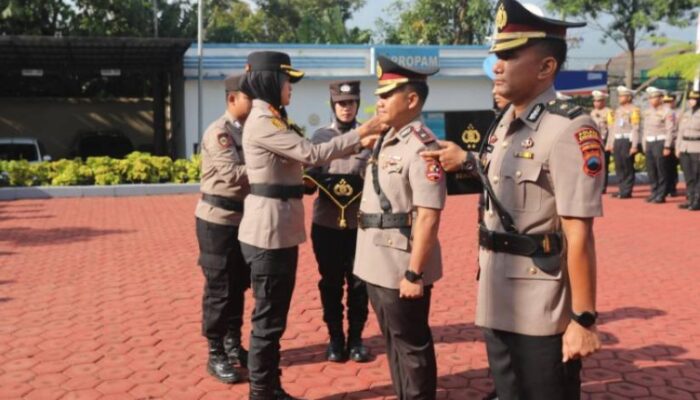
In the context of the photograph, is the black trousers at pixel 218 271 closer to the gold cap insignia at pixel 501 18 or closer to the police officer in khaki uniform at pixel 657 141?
the gold cap insignia at pixel 501 18

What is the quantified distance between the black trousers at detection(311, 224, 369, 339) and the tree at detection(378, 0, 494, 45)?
1195 inches

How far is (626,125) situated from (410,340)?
11467 mm

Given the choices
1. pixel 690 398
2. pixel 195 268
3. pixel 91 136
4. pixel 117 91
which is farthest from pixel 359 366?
pixel 117 91

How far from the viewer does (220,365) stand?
4465 millimetres

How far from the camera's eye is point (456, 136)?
348 cm

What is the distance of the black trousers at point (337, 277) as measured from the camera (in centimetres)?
479

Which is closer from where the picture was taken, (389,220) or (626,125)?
(389,220)

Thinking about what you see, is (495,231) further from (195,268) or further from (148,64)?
(148,64)

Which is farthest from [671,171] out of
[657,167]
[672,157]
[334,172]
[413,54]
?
[413,54]

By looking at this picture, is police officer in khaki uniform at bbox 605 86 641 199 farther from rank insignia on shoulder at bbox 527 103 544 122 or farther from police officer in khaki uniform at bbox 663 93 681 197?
rank insignia on shoulder at bbox 527 103 544 122

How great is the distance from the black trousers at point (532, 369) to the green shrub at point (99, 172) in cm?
1315

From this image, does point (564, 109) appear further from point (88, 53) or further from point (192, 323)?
point (88, 53)

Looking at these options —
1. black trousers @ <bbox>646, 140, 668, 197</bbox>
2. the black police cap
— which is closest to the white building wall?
black trousers @ <bbox>646, 140, 668, 197</bbox>

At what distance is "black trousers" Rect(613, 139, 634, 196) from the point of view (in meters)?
13.5
